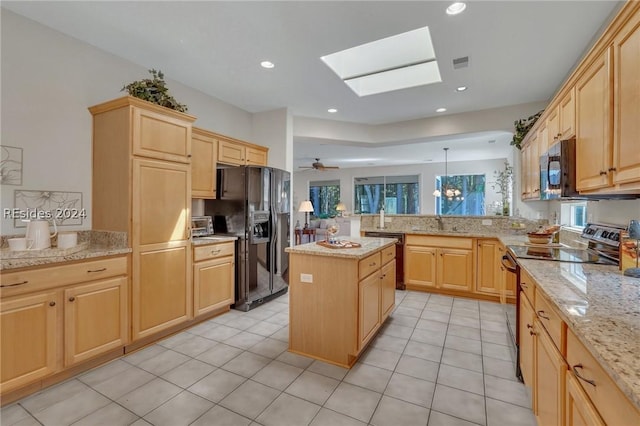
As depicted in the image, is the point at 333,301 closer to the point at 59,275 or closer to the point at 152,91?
the point at 59,275

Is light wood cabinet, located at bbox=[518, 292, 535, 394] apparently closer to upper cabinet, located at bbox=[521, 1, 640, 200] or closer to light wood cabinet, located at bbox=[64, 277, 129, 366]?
upper cabinet, located at bbox=[521, 1, 640, 200]

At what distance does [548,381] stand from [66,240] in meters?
3.31

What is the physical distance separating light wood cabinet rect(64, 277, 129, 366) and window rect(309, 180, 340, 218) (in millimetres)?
8963

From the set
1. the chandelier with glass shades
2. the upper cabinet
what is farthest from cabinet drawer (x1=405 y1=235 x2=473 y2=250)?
the chandelier with glass shades

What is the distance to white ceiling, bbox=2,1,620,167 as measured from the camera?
7.15 feet

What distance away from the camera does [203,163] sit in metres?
3.46

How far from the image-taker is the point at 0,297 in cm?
179

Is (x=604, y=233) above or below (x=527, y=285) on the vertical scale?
above

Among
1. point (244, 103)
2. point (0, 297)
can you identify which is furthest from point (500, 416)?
point (244, 103)

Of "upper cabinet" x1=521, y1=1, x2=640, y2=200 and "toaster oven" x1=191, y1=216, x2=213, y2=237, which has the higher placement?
"upper cabinet" x1=521, y1=1, x2=640, y2=200

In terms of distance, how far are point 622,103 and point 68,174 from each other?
3.85 meters

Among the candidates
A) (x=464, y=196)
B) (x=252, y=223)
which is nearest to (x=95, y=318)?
(x=252, y=223)

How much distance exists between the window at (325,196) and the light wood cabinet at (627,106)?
31.5 feet

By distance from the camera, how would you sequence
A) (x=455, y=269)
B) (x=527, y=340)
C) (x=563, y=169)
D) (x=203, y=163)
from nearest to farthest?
(x=527, y=340), (x=563, y=169), (x=203, y=163), (x=455, y=269)
